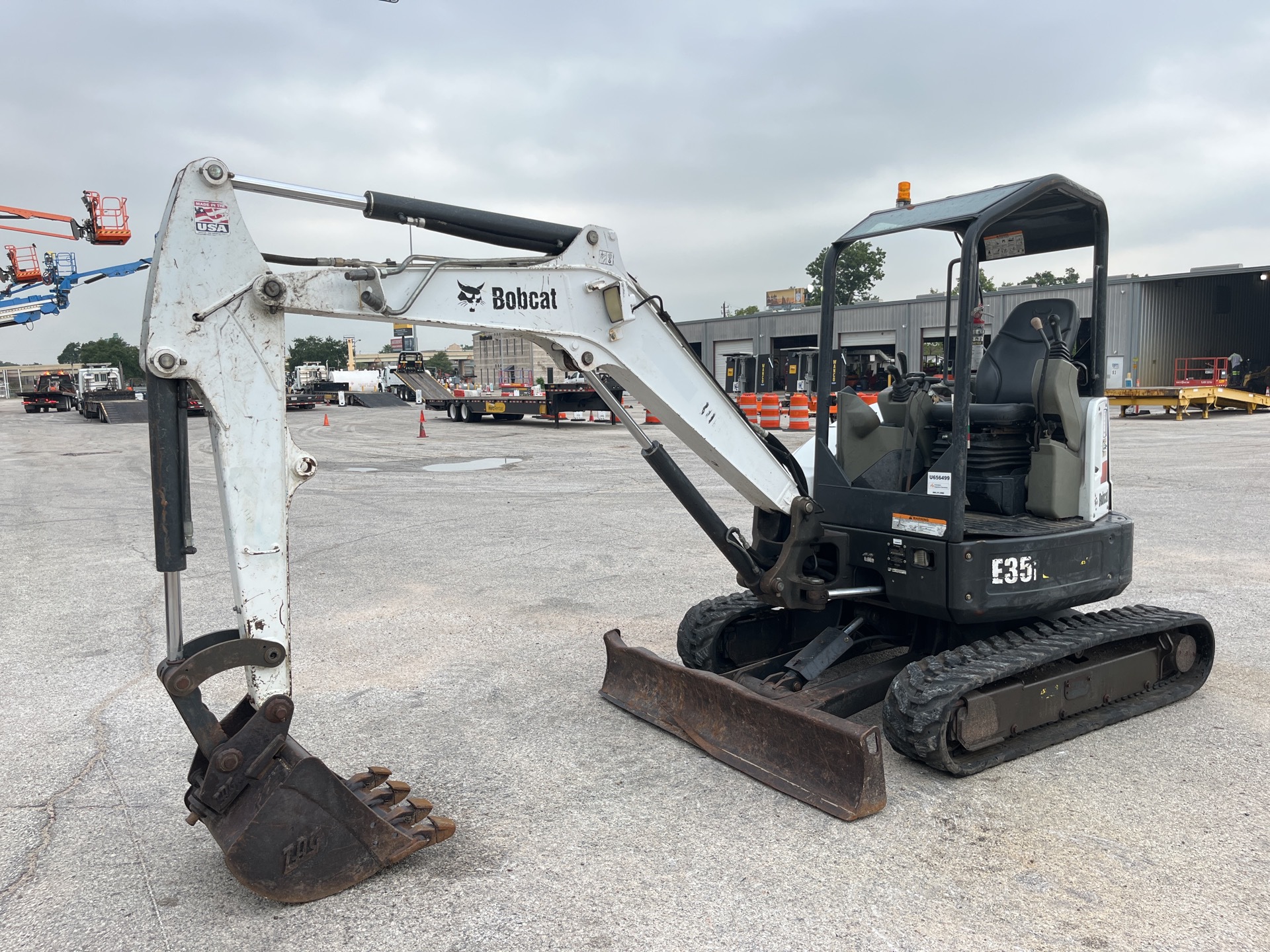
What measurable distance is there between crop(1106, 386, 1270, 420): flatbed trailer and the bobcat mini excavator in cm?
2569

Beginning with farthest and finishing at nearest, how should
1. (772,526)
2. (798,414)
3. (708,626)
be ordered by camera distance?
(798,414) < (708,626) < (772,526)

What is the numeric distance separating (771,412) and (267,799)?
71.6 feet

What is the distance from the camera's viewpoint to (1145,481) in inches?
552

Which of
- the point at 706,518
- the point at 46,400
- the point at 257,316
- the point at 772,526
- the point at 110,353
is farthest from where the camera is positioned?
the point at 110,353

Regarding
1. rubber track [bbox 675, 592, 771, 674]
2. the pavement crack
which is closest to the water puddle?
the pavement crack

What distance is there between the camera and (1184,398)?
1134 inches

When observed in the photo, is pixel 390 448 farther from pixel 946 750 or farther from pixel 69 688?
pixel 946 750

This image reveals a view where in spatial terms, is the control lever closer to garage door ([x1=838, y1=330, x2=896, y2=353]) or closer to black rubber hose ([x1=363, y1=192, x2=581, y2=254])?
garage door ([x1=838, y1=330, x2=896, y2=353])

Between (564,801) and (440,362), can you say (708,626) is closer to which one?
(564,801)

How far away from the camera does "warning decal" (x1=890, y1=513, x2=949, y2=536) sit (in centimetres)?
452

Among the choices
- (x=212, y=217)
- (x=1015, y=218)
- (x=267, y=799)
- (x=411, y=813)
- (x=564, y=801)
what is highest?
(x=1015, y=218)

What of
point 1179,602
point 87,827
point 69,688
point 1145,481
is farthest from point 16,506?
point 1145,481

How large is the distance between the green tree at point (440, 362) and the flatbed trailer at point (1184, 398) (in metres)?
104

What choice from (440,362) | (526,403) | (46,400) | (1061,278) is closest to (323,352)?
(440,362)
